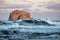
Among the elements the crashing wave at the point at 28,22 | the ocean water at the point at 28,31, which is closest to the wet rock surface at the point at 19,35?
the ocean water at the point at 28,31

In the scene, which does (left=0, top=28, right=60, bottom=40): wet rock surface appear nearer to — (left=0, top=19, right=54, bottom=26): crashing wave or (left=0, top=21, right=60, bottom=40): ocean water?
(left=0, top=21, right=60, bottom=40): ocean water

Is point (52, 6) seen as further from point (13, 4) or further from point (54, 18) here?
point (13, 4)

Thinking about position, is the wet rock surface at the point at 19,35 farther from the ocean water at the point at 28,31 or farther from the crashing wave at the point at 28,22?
the crashing wave at the point at 28,22

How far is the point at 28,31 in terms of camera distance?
2805 mm

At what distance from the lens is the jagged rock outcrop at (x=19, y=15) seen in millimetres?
2844

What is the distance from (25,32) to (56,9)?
65 centimetres

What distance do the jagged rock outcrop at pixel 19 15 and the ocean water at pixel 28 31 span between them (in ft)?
0.22

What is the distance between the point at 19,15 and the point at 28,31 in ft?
1.00

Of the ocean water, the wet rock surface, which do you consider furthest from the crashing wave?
the wet rock surface

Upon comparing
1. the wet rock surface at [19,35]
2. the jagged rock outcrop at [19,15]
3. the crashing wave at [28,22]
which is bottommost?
the wet rock surface at [19,35]

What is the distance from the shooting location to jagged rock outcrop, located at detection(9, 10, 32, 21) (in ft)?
9.33

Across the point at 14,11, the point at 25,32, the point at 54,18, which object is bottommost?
the point at 25,32

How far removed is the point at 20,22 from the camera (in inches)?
112

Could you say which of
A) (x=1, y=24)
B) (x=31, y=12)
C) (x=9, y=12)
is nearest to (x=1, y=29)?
(x=1, y=24)
